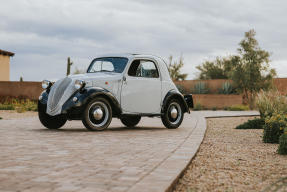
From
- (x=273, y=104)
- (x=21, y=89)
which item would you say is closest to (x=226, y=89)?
(x=21, y=89)

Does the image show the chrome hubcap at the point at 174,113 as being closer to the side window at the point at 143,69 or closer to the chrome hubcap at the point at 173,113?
the chrome hubcap at the point at 173,113

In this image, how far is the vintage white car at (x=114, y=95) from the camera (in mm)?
9414

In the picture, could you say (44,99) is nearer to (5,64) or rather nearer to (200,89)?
(200,89)

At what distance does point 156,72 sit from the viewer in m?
11.0

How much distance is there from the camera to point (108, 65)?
419 inches

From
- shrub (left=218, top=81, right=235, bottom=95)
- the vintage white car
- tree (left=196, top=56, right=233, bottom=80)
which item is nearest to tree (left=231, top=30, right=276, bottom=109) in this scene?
shrub (left=218, top=81, right=235, bottom=95)

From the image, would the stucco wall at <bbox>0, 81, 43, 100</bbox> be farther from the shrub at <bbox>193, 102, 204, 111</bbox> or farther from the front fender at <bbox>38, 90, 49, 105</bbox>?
the front fender at <bbox>38, 90, 49, 105</bbox>

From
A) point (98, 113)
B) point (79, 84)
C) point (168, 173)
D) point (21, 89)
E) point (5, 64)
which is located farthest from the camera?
point (5, 64)

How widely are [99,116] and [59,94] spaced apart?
41.9 inches

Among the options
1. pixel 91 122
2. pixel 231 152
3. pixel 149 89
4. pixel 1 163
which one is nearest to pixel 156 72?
pixel 149 89

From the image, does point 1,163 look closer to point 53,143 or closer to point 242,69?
point 53,143

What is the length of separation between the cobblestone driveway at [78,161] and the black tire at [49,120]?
6.65 feet

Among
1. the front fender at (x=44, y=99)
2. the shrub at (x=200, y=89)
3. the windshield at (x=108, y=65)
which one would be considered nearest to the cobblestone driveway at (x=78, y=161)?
the front fender at (x=44, y=99)

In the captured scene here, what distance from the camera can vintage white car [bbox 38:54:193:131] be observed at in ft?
30.9
